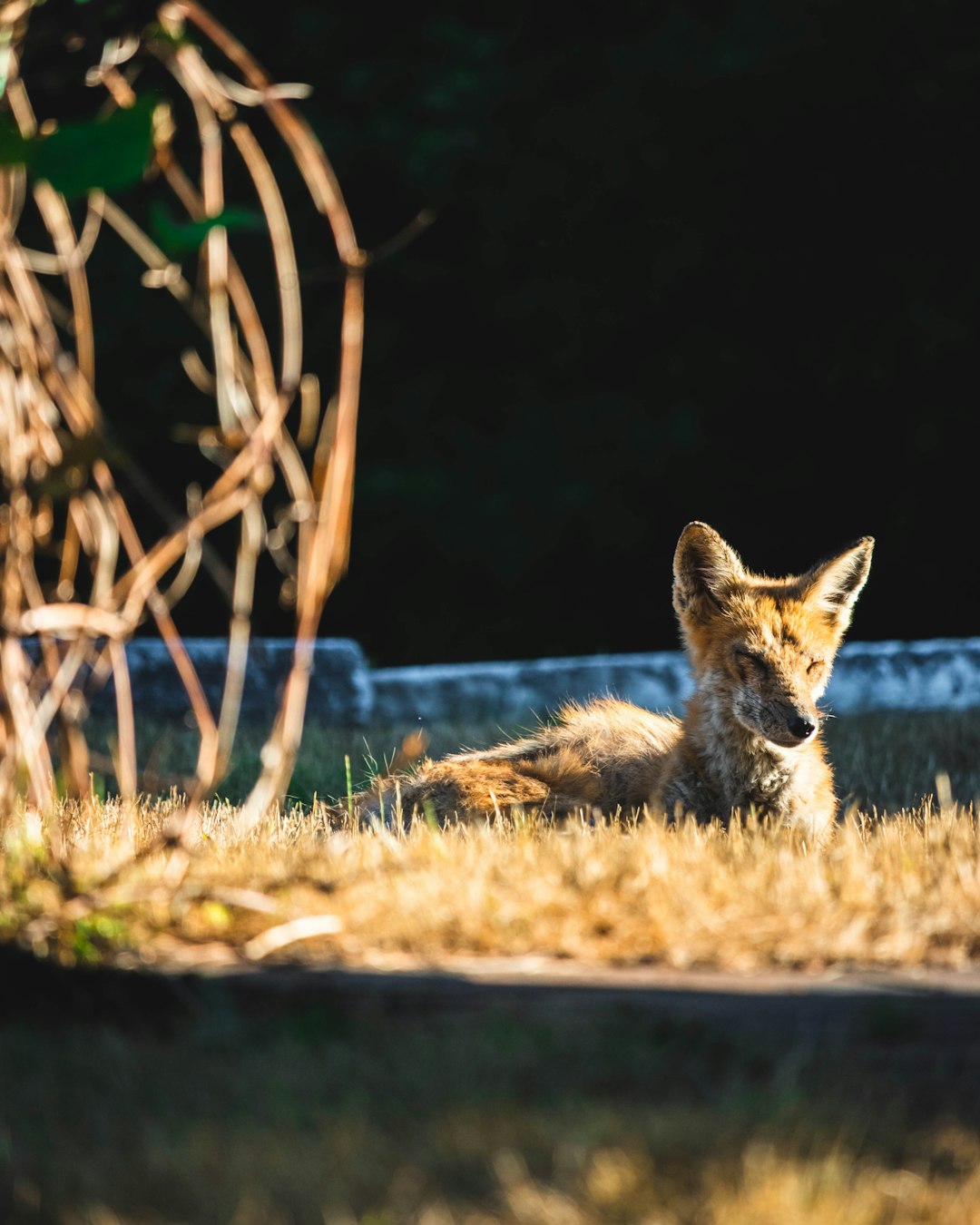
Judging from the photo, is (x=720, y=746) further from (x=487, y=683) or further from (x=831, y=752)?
(x=487, y=683)

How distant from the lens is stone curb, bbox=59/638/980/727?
966cm

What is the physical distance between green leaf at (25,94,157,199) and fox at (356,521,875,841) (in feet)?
8.97

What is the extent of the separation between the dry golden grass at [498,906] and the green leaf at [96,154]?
5.09 ft

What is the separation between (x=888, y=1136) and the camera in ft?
8.44

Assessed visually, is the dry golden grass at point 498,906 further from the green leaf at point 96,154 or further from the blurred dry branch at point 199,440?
the green leaf at point 96,154

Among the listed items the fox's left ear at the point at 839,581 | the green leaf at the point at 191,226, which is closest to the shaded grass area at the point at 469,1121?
the green leaf at the point at 191,226

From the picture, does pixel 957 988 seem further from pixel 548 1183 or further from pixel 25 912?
pixel 25 912

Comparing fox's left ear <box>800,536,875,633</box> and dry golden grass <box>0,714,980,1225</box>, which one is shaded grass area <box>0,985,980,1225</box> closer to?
dry golden grass <box>0,714,980,1225</box>

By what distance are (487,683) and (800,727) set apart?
15.5 feet

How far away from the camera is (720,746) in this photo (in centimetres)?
550

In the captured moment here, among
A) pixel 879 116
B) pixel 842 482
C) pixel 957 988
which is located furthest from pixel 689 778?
pixel 879 116

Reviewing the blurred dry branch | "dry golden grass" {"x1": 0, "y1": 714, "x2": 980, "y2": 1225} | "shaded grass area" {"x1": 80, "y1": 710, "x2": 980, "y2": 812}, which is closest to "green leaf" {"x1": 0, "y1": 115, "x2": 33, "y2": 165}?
the blurred dry branch

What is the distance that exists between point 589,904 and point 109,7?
2.49 meters

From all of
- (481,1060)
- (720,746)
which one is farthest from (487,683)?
(481,1060)
